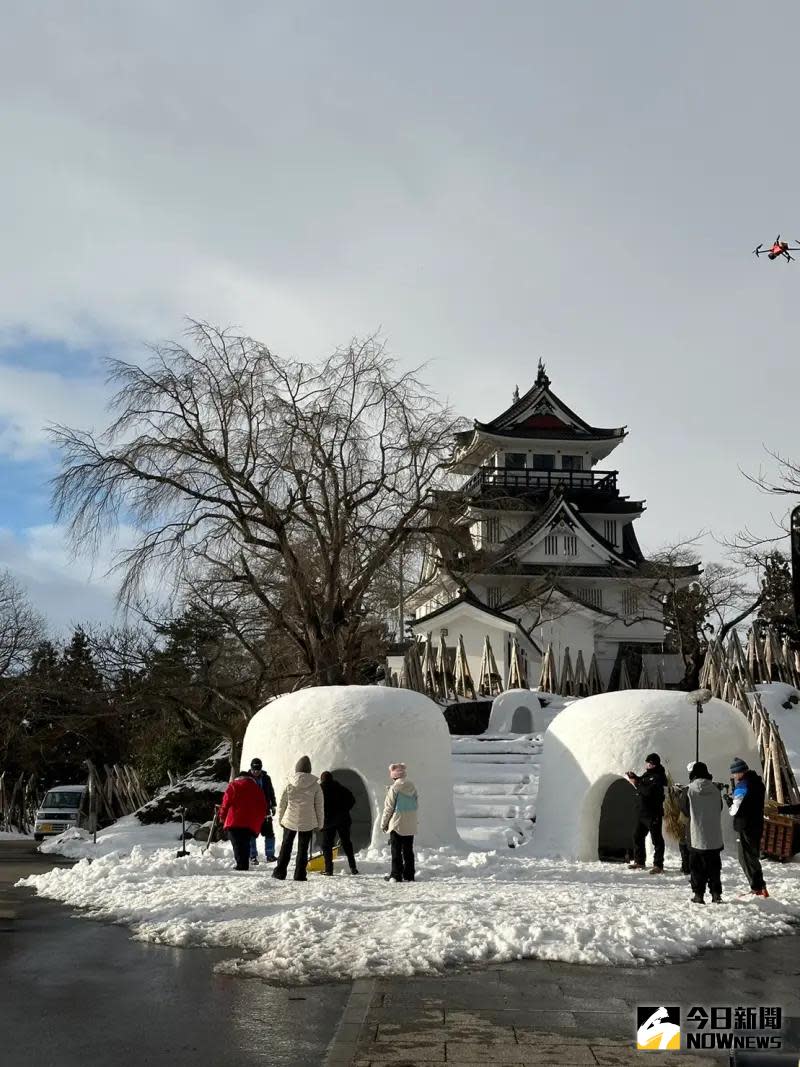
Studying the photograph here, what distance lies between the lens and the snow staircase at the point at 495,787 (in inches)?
609

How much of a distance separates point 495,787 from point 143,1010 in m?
12.1

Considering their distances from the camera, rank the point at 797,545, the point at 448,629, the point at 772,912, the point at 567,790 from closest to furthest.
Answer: the point at 797,545 < the point at 772,912 < the point at 567,790 < the point at 448,629

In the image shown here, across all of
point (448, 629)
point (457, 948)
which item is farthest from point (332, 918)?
point (448, 629)

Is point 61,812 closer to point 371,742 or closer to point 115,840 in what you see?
point 115,840

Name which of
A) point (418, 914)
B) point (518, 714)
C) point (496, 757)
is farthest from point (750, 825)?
point (518, 714)

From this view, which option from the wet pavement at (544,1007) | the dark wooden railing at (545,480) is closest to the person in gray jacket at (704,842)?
the wet pavement at (544,1007)

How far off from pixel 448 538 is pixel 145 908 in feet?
42.2

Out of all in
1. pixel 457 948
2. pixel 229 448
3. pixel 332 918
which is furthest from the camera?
pixel 229 448

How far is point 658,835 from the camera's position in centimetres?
1217

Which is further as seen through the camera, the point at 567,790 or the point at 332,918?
the point at 567,790

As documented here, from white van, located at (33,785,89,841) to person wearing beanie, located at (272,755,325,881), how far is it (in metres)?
16.1

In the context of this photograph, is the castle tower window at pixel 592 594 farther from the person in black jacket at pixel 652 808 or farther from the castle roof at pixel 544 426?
the person in black jacket at pixel 652 808

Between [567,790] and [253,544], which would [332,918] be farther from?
[253,544]

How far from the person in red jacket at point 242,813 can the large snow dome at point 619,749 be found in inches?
167
